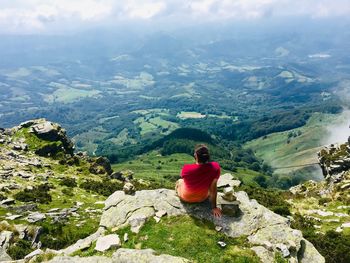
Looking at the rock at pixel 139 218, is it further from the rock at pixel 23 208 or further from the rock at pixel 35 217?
the rock at pixel 23 208

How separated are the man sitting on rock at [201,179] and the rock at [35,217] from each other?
986 inches

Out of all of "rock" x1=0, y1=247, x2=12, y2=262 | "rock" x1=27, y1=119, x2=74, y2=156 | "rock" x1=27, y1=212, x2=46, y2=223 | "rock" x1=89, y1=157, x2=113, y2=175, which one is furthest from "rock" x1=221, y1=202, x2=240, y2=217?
"rock" x1=27, y1=119, x2=74, y2=156

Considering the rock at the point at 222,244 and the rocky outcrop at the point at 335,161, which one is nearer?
the rock at the point at 222,244

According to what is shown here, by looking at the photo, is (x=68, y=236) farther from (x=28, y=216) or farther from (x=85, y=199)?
(x=85, y=199)

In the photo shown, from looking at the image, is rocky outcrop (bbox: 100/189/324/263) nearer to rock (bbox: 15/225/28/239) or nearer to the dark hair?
the dark hair

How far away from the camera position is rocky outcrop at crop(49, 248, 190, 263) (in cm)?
1973

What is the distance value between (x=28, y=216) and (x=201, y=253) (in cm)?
3120

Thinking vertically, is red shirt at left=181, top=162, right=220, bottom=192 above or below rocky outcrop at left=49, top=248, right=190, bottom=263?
above

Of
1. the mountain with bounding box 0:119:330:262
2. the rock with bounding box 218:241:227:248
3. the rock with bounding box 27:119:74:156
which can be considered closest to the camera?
the mountain with bounding box 0:119:330:262

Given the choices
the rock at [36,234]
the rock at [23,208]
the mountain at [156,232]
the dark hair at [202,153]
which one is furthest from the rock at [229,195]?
the rock at [23,208]

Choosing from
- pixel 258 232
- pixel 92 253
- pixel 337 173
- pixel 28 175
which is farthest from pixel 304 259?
pixel 337 173

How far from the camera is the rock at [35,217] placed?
43.9m

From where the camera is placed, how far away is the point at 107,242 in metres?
22.6

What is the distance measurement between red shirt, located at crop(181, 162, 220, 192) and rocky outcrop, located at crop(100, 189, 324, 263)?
5.80 feet
